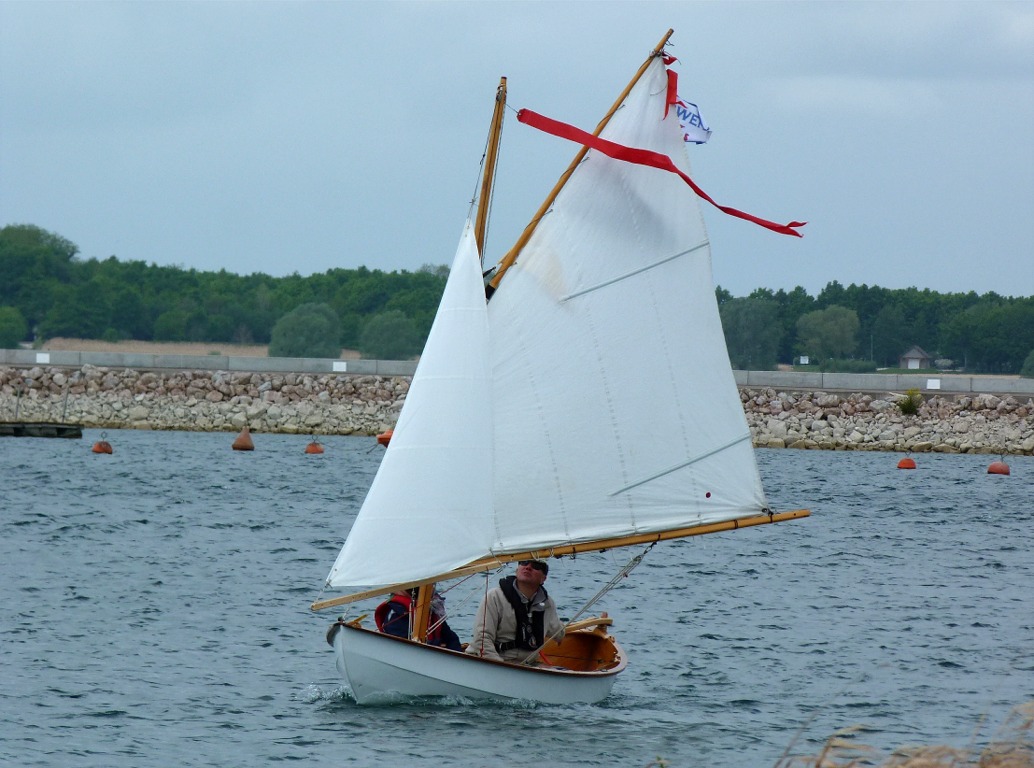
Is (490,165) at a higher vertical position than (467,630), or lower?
higher

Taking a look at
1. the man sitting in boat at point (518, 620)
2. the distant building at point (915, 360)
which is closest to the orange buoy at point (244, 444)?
the man sitting in boat at point (518, 620)

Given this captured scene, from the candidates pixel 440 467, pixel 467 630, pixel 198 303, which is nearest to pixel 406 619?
pixel 440 467

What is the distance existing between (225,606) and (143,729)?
9.07 m

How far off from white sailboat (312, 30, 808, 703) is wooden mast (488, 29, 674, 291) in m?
0.03

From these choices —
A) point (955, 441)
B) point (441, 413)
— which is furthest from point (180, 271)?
point (441, 413)

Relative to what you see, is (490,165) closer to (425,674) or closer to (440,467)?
(440,467)

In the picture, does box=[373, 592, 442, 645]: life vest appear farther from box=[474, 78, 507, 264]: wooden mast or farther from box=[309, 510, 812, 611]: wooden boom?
box=[474, 78, 507, 264]: wooden mast

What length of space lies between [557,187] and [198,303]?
137 m

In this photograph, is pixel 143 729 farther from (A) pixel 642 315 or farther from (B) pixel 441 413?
(A) pixel 642 315

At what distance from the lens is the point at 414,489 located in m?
16.7

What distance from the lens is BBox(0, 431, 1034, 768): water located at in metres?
17.0

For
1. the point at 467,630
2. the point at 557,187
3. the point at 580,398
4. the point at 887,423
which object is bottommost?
the point at 467,630

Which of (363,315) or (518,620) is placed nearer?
(518,620)

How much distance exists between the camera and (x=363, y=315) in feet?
517
